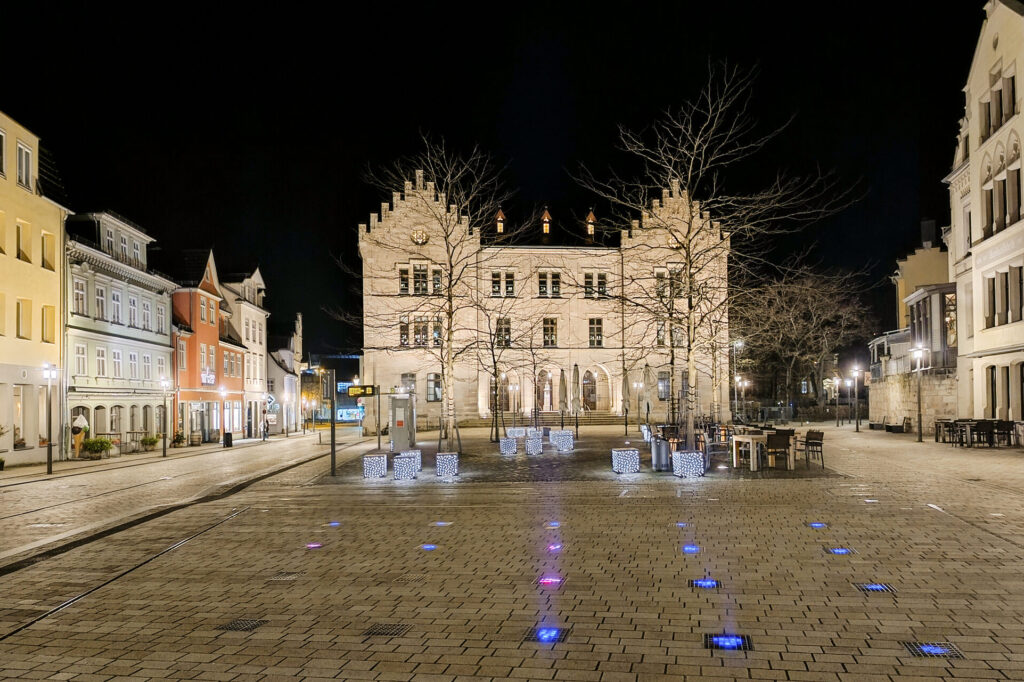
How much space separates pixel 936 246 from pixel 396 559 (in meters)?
57.2

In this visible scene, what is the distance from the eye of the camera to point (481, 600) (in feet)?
26.6

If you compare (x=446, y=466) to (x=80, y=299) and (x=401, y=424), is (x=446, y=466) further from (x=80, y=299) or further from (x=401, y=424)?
(x=80, y=299)

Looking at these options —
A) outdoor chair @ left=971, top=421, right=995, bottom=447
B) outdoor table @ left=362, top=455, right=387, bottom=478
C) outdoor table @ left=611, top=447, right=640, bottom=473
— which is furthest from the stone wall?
outdoor table @ left=362, top=455, right=387, bottom=478

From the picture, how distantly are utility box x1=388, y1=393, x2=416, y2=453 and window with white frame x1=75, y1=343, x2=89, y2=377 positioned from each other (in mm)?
14602

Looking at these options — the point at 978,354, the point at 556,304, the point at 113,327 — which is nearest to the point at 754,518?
the point at 978,354

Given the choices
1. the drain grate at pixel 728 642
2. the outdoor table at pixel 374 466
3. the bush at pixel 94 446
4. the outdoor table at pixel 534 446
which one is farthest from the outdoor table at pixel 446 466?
the bush at pixel 94 446

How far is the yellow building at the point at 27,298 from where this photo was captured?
29.3 metres

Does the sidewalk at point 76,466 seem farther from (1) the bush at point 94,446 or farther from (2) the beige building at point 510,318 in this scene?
(2) the beige building at point 510,318

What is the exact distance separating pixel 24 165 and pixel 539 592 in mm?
30778

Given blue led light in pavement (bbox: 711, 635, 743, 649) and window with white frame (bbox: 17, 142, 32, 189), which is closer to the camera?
blue led light in pavement (bbox: 711, 635, 743, 649)

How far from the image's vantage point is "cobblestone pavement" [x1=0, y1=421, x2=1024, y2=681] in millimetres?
6188

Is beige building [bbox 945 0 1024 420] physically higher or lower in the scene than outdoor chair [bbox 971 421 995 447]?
higher

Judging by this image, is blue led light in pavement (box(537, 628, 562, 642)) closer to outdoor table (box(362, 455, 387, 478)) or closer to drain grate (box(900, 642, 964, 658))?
drain grate (box(900, 642, 964, 658))

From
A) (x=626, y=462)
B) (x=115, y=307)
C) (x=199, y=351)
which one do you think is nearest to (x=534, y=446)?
(x=626, y=462)
